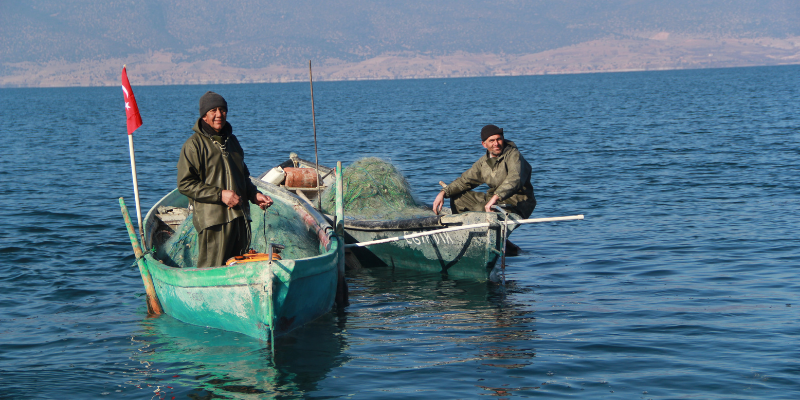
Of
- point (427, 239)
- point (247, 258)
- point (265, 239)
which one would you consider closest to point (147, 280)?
point (265, 239)

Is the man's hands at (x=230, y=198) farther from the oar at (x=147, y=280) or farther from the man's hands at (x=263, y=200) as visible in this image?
the oar at (x=147, y=280)

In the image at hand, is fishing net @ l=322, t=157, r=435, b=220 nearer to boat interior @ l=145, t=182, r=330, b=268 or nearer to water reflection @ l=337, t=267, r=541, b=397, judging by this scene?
water reflection @ l=337, t=267, r=541, b=397

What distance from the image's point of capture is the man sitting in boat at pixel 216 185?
7.37m

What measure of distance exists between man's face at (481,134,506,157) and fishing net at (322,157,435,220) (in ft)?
7.62

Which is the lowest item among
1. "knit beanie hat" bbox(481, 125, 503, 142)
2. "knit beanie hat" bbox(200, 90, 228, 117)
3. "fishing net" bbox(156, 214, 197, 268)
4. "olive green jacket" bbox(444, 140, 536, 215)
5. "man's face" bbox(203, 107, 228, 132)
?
"fishing net" bbox(156, 214, 197, 268)

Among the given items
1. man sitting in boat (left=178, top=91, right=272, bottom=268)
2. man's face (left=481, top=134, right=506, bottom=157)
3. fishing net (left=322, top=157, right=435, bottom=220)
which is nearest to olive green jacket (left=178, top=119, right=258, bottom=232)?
man sitting in boat (left=178, top=91, right=272, bottom=268)

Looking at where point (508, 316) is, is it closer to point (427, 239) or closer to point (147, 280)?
point (427, 239)

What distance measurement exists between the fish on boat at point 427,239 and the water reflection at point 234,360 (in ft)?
8.03

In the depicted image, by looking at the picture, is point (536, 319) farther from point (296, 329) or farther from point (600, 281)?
point (296, 329)

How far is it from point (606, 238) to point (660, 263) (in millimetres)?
2051

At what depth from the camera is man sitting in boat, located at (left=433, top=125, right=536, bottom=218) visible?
10.1 metres

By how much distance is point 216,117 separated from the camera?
291 inches

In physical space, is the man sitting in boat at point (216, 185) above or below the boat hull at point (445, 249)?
above

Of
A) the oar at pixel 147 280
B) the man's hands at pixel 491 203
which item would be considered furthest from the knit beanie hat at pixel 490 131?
the oar at pixel 147 280
